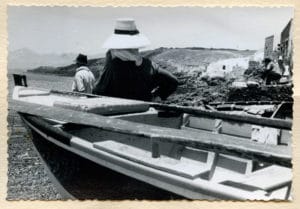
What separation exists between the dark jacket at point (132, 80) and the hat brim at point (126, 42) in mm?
117

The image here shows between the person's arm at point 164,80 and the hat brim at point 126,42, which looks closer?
the hat brim at point 126,42

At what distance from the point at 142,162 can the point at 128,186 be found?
240 mm

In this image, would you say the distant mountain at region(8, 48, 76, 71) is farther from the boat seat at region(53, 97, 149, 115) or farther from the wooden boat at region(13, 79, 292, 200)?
the boat seat at region(53, 97, 149, 115)

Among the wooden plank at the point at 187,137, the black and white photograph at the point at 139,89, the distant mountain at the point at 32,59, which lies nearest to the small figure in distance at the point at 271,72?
the black and white photograph at the point at 139,89

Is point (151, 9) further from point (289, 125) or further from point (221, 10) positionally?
point (289, 125)

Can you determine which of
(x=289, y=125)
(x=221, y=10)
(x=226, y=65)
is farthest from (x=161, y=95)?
(x=289, y=125)

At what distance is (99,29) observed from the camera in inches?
120

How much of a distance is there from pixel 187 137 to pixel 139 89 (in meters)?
1.11

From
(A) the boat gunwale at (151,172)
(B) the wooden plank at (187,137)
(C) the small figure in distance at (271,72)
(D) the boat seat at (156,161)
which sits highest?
(C) the small figure in distance at (271,72)

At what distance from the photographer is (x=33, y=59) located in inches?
122

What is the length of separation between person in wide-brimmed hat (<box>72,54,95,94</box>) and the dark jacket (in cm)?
12

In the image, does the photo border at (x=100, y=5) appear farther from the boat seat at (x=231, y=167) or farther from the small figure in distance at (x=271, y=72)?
the boat seat at (x=231, y=167)

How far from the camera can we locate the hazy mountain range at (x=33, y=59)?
2.97m

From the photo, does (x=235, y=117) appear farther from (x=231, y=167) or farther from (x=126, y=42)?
(x=126, y=42)
